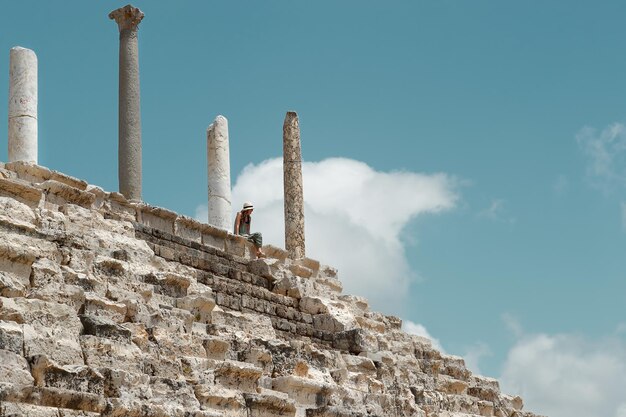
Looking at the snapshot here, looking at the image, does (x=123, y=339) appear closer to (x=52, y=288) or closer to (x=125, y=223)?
(x=52, y=288)

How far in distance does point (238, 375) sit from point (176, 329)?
95cm

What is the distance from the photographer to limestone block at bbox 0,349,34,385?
11.1 metres

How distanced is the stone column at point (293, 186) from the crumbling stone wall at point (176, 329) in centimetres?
421

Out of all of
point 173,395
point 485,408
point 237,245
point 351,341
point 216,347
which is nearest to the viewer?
point 173,395

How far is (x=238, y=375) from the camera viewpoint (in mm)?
13891

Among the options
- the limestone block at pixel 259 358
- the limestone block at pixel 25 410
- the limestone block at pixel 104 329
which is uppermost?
the limestone block at pixel 259 358

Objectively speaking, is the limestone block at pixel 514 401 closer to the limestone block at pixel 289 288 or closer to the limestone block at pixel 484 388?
the limestone block at pixel 484 388

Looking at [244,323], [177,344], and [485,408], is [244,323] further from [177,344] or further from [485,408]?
[485,408]

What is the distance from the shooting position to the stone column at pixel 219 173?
2389 centimetres

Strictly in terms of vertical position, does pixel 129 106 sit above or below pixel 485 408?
above

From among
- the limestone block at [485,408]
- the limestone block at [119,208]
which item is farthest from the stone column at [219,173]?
the limestone block at [485,408]

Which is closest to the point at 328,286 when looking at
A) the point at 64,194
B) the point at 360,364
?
the point at 360,364

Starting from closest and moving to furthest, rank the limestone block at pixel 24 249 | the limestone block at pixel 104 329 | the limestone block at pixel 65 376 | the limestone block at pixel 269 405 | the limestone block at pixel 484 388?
1. the limestone block at pixel 65 376
2. the limestone block at pixel 104 329
3. the limestone block at pixel 24 249
4. the limestone block at pixel 269 405
5. the limestone block at pixel 484 388

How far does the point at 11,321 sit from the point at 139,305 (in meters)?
2.43
